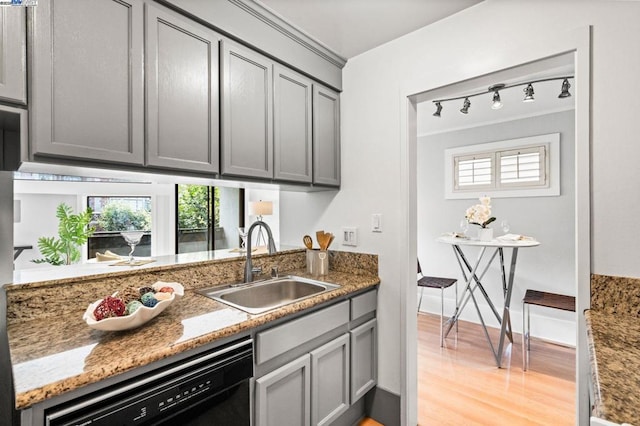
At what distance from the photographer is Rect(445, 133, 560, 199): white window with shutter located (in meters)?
3.34

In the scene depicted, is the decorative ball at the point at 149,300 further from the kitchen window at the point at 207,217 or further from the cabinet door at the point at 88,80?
the kitchen window at the point at 207,217

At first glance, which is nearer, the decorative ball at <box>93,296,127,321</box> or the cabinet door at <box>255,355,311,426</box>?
the decorative ball at <box>93,296,127,321</box>

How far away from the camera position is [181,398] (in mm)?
999

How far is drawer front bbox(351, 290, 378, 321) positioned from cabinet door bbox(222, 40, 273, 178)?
0.91 meters

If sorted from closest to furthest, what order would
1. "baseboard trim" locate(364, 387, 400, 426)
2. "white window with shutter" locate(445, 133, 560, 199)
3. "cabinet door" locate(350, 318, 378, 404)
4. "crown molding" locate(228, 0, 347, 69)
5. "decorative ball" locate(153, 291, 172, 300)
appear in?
"decorative ball" locate(153, 291, 172, 300) < "crown molding" locate(228, 0, 347, 69) < "cabinet door" locate(350, 318, 378, 404) < "baseboard trim" locate(364, 387, 400, 426) < "white window with shutter" locate(445, 133, 560, 199)

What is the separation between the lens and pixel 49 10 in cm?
106

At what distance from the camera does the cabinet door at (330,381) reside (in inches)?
61.0

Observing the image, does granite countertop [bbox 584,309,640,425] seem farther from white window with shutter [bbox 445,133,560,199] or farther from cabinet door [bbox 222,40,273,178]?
white window with shutter [bbox 445,133,560,199]

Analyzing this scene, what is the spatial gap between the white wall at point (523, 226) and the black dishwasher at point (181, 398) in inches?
134

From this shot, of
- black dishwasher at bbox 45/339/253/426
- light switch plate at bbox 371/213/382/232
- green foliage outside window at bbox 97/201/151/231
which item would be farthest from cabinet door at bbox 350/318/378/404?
green foliage outside window at bbox 97/201/151/231

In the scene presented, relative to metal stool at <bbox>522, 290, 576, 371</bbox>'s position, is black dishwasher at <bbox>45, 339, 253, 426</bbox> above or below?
above

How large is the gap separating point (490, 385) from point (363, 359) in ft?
3.96

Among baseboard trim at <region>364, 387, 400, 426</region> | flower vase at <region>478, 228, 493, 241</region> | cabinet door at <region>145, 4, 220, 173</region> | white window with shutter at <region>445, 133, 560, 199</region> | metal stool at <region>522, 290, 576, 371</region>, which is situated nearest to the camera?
cabinet door at <region>145, 4, 220, 173</region>

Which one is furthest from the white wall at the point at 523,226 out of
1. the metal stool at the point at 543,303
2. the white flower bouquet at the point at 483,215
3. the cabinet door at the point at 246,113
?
the cabinet door at the point at 246,113
